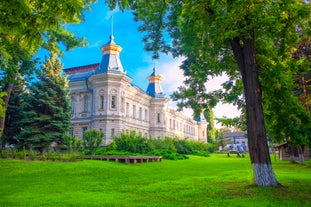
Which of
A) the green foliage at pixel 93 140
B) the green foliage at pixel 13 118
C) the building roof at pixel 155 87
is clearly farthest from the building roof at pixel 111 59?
the building roof at pixel 155 87

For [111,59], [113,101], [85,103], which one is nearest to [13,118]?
[113,101]

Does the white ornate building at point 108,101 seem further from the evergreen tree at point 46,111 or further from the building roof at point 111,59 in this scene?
the evergreen tree at point 46,111

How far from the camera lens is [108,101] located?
1294 inches

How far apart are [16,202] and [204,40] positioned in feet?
27.8

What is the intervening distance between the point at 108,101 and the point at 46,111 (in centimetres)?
1230

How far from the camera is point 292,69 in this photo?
9859 mm

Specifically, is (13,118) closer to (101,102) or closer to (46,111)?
(46,111)

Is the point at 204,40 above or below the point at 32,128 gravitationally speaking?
above

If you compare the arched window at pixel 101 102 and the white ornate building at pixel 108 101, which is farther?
the arched window at pixel 101 102

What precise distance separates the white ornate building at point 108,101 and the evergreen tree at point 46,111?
1067cm

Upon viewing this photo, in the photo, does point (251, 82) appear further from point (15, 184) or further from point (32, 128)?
point (32, 128)

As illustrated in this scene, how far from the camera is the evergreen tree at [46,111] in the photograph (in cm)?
1980

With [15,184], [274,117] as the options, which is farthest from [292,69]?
[15,184]

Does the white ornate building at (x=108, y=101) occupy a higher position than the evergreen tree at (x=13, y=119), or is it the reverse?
the white ornate building at (x=108, y=101)
